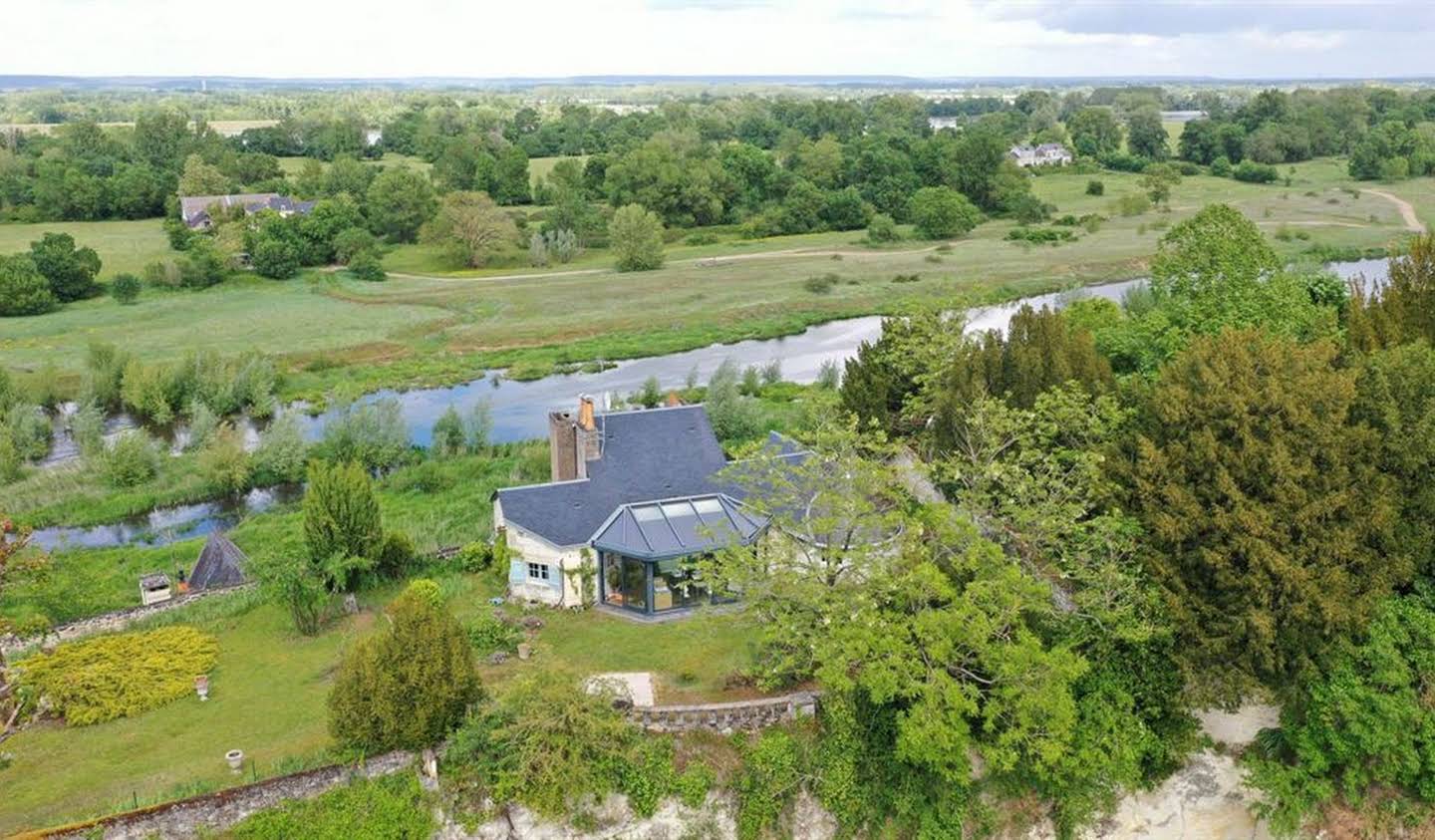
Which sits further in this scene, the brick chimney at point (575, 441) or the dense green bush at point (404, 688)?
the brick chimney at point (575, 441)

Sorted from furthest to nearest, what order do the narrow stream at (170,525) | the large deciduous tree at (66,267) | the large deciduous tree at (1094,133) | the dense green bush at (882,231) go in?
the large deciduous tree at (1094,133)
the dense green bush at (882,231)
the large deciduous tree at (66,267)
the narrow stream at (170,525)

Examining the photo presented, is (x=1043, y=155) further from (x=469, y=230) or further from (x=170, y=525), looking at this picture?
(x=170, y=525)

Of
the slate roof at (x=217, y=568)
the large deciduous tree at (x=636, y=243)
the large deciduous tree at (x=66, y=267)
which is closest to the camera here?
the slate roof at (x=217, y=568)

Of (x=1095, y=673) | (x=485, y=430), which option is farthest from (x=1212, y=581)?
(x=485, y=430)

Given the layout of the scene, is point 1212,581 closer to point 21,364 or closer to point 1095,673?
point 1095,673

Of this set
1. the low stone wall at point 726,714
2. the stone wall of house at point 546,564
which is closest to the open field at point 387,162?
the stone wall of house at point 546,564

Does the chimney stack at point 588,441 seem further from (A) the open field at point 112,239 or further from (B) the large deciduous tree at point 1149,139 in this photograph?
(B) the large deciduous tree at point 1149,139
